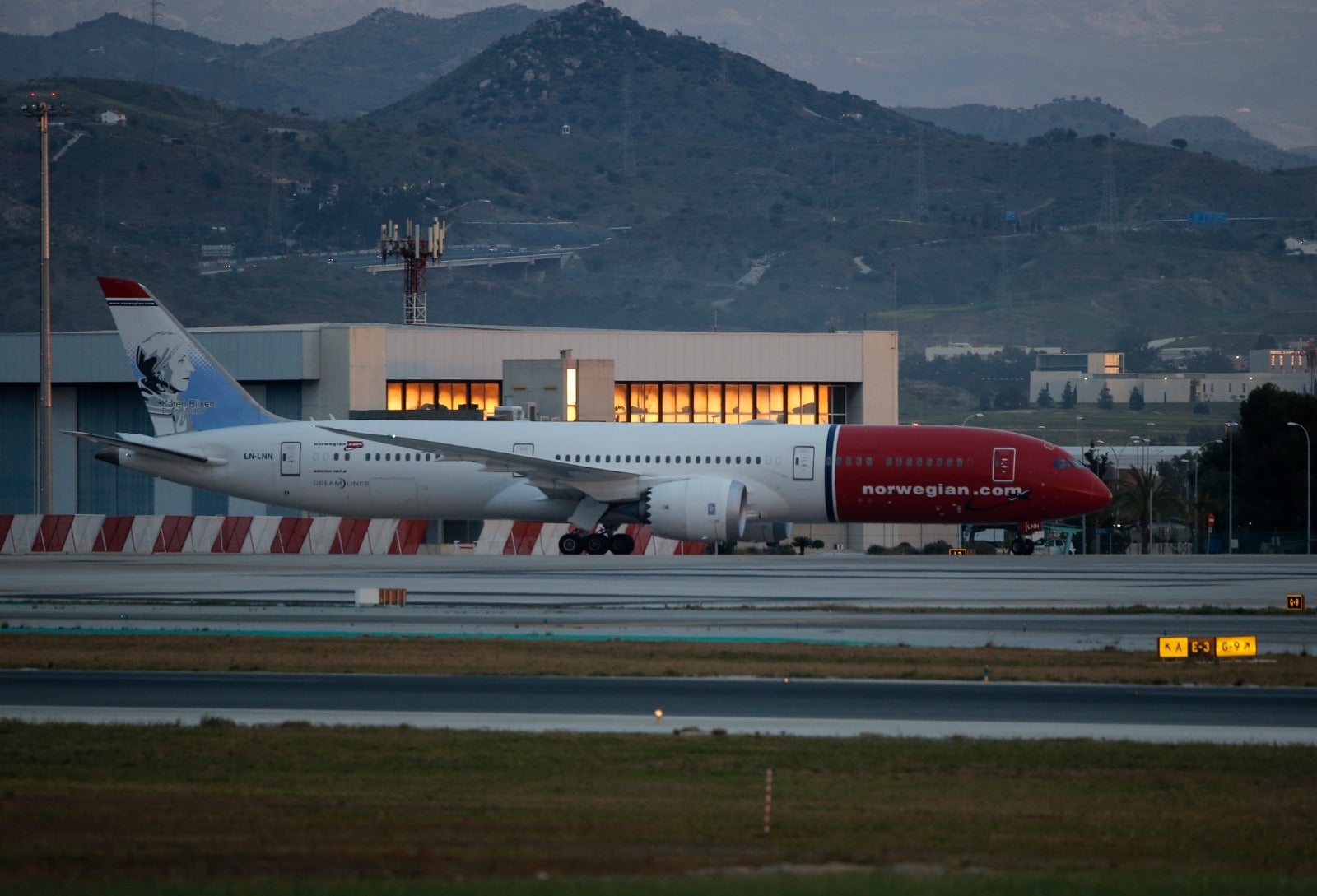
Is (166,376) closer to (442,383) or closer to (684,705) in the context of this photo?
(442,383)

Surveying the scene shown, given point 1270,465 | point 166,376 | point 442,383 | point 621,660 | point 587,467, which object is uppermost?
point 442,383

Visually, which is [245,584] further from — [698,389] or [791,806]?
[698,389]

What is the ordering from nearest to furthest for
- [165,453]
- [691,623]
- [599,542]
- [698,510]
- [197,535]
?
1. [691,623]
2. [698,510]
3. [599,542]
4. [165,453]
5. [197,535]

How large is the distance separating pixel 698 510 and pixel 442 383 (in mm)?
24236

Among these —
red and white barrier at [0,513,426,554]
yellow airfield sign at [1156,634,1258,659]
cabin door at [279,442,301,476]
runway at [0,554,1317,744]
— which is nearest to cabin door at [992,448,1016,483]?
runway at [0,554,1317,744]

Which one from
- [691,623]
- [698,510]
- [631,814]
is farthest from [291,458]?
[631,814]

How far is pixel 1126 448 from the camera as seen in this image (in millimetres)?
134750

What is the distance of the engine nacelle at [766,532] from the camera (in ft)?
152

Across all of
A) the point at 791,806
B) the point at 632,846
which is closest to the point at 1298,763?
the point at 791,806

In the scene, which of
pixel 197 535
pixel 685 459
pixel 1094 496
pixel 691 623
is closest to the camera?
pixel 691 623

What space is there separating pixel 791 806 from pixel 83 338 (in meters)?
54.6

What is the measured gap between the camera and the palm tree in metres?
79.6

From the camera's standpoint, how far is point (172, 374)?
4738 cm

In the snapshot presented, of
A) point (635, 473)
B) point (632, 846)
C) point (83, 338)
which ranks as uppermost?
point (83, 338)
